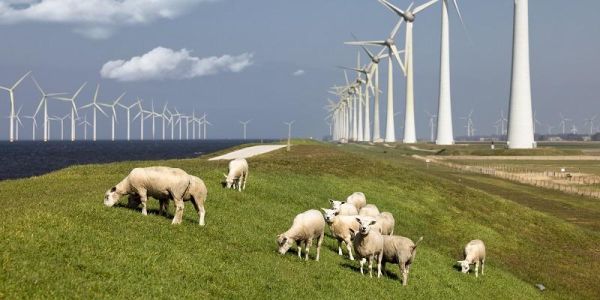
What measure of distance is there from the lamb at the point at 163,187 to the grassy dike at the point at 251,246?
0.60m

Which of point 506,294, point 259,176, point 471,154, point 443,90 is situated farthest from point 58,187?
point 443,90

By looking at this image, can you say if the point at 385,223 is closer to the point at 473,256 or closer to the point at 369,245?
the point at 473,256

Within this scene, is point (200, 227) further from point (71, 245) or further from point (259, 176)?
point (259, 176)

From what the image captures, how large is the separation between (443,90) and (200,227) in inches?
5628

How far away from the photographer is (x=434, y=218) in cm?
4684

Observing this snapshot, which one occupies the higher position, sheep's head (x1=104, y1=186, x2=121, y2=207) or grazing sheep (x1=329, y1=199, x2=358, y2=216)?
sheep's head (x1=104, y1=186, x2=121, y2=207)

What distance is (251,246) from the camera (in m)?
24.3

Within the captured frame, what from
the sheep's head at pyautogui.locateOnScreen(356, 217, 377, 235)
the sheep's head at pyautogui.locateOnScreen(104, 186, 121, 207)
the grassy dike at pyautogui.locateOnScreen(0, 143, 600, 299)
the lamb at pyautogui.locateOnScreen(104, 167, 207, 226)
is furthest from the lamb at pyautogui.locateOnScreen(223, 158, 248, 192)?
the sheep's head at pyautogui.locateOnScreen(356, 217, 377, 235)

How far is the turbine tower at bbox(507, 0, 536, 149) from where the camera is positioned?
135m

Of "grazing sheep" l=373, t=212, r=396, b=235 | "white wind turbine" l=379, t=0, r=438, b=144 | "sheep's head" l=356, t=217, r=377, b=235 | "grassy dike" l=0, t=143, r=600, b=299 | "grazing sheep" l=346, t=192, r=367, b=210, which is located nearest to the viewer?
"grassy dike" l=0, t=143, r=600, b=299

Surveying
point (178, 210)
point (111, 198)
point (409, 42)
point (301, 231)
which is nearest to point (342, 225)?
point (301, 231)

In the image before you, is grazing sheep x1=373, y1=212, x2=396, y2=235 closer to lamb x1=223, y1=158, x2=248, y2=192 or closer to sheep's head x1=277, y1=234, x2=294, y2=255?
sheep's head x1=277, y1=234, x2=294, y2=255

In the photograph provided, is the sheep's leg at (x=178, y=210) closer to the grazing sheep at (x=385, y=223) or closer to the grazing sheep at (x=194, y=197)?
the grazing sheep at (x=194, y=197)

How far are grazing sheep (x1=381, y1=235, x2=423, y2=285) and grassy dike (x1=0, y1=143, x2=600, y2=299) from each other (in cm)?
73
